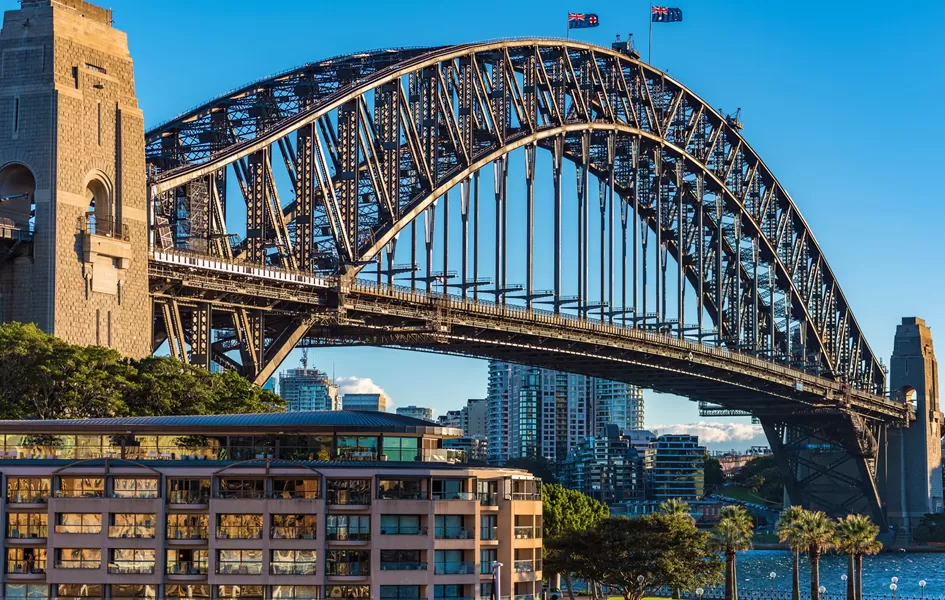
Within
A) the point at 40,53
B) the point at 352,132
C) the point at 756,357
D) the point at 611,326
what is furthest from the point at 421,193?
the point at 756,357

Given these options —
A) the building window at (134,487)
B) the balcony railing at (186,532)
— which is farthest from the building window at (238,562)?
the building window at (134,487)

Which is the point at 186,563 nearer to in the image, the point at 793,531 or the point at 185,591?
the point at 185,591

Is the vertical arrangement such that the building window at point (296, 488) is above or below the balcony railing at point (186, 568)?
above

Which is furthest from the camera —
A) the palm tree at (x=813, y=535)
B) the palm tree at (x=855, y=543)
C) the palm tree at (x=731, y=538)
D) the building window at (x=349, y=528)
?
the palm tree at (x=855, y=543)

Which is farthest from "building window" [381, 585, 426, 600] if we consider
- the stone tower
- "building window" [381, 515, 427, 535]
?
the stone tower

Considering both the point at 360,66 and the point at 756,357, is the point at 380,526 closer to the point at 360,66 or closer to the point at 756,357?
the point at 360,66

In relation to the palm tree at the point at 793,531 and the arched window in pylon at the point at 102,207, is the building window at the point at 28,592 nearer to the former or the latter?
the arched window in pylon at the point at 102,207

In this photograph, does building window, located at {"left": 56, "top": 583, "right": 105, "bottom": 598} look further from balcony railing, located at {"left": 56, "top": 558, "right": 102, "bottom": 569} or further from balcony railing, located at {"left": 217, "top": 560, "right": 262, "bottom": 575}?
balcony railing, located at {"left": 217, "top": 560, "right": 262, "bottom": 575}
